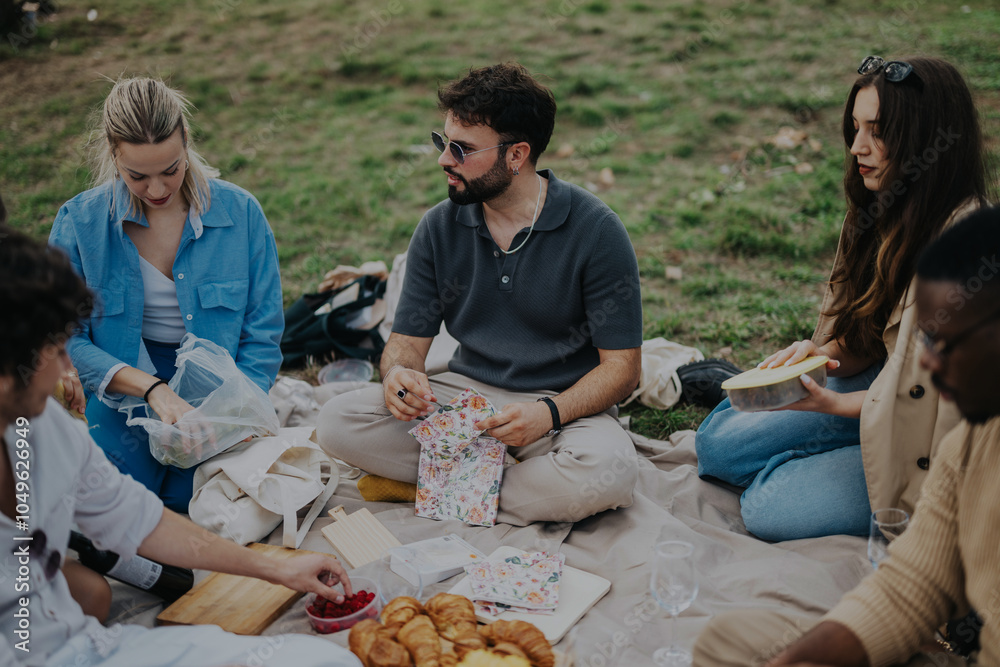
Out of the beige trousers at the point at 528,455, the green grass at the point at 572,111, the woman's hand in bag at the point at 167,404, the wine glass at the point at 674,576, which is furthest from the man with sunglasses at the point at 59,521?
the green grass at the point at 572,111

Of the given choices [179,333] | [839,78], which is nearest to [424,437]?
[179,333]

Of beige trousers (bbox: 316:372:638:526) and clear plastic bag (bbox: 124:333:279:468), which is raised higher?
clear plastic bag (bbox: 124:333:279:468)

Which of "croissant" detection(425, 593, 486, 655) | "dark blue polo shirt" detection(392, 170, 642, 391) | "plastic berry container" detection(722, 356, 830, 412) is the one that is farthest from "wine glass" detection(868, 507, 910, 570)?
"dark blue polo shirt" detection(392, 170, 642, 391)

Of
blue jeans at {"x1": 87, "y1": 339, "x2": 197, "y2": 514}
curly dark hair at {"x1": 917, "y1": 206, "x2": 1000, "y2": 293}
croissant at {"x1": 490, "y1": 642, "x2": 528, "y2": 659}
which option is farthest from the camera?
blue jeans at {"x1": 87, "y1": 339, "x2": 197, "y2": 514}

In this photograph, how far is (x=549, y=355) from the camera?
12.5ft

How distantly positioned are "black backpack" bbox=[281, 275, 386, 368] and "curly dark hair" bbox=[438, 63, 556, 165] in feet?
6.00

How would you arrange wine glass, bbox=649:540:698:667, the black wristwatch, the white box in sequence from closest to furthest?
1. wine glass, bbox=649:540:698:667
2. the white box
3. the black wristwatch

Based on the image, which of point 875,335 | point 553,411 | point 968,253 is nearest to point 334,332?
point 553,411

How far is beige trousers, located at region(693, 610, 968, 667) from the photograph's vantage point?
2.15 m

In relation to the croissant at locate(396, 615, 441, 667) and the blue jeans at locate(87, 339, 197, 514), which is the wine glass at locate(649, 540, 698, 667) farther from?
the blue jeans at locate(87, 339, 197, 514)

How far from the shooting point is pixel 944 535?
7.00 feet

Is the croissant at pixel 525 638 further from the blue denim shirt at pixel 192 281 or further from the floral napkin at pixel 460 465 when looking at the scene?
the blue denim shirt at pixel 192 281

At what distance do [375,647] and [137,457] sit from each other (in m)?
1.78

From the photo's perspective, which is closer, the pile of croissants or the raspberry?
the pile of croissants
